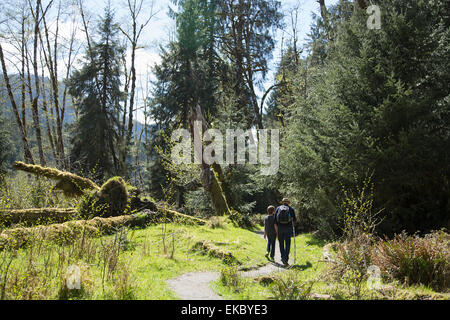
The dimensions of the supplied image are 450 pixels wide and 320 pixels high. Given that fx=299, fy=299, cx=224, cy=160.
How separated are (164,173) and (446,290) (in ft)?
63.6

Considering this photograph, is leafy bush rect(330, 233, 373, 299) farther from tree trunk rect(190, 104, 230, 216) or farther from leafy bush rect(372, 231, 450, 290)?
tree trunk rect(190, 104, 230, 216)

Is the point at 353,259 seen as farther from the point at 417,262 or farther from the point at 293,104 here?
the point at 293,104

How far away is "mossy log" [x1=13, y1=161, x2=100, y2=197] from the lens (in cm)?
1174

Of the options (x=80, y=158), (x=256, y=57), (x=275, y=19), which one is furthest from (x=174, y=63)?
(x=80, y=158)

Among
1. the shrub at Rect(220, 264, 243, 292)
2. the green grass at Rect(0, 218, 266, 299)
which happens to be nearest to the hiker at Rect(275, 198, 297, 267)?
the green grass at Rect(0, 218, 266, 299)

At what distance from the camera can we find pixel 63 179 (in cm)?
1250

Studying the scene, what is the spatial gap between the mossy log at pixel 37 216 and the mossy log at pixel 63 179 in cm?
143

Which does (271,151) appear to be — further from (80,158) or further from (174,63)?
(80,158)

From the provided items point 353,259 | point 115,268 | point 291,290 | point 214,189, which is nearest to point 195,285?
point 115,268

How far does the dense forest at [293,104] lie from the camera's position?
9.26 m

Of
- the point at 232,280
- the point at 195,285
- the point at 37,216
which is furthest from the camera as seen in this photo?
the point at 37,216

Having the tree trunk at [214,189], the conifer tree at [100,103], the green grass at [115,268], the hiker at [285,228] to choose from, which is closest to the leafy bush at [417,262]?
the hiker at [285,228]

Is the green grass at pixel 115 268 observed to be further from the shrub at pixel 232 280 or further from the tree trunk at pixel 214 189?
the tree trunk at pixel 214 189

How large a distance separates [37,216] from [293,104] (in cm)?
1386
